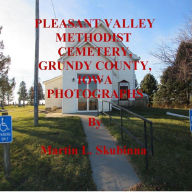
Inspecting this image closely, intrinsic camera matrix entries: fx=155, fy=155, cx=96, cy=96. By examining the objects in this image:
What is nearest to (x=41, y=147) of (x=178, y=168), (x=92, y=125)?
(x=92, y=125)

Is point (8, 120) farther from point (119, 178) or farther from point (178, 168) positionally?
point (178, 168)

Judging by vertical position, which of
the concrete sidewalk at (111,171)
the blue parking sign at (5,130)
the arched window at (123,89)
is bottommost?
the concrete sidewalk at (111,171)

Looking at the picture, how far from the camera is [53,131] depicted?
566 centimetres

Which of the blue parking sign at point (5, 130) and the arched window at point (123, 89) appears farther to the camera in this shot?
the arched window at point (123, 89)

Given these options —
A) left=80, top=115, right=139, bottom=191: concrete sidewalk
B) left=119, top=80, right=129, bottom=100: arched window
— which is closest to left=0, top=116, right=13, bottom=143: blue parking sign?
left=80, top=115, right=139, bottom=191: concrete sidewalk

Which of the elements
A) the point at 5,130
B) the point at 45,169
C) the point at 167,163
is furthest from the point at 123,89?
the point at 5,130

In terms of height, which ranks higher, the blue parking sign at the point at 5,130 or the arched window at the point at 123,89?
the arched window at the point at 123,89

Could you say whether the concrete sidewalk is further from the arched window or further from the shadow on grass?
the arched window

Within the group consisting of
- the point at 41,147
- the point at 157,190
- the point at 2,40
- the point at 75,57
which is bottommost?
the point at 157,190

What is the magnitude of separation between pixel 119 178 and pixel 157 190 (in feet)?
2.38

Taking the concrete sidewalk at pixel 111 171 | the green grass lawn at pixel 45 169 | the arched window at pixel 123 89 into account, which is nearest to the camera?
the green grass lawn at pixel 45 169

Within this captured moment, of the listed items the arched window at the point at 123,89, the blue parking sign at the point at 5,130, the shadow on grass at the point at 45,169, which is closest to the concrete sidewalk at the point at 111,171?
the shadow on grass at the point at 45,169

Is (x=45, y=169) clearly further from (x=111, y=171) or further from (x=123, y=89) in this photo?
(x=123, y=89)

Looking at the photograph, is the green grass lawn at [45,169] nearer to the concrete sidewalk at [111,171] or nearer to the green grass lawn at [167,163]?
the concrete sidewalk at [111,171]
